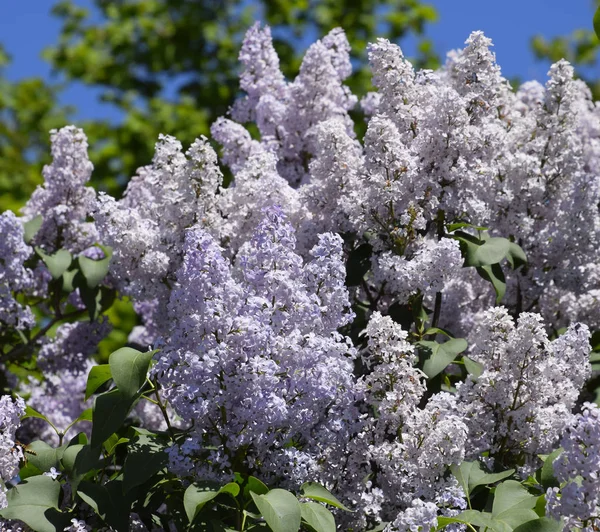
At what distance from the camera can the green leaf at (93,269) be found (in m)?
4.79

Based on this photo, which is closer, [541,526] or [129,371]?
[541,526]

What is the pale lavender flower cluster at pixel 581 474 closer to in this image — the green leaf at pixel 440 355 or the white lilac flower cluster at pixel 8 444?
the green leaf at pixel 440 355

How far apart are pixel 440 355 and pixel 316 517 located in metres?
0.96

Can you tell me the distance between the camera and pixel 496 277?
4.11 metres

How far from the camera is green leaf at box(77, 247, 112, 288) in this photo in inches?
189

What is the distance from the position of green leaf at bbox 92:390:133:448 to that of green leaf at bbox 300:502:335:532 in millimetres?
641

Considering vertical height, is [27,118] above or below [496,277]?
above

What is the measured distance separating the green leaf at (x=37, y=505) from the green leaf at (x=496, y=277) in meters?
1.87

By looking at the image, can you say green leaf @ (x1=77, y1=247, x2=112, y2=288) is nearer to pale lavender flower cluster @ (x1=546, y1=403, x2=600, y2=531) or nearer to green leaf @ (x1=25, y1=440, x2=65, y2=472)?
green leaf @ (x1=25, y1=440, x2=65, y2=472)

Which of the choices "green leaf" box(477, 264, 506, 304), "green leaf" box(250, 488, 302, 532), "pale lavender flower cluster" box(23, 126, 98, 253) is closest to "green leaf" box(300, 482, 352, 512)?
"green leaf" box(250, 488, 302, 532)

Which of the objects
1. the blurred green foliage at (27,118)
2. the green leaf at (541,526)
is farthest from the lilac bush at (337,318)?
the blurred green foliage at (27,118)

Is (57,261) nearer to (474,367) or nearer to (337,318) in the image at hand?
(337,318)

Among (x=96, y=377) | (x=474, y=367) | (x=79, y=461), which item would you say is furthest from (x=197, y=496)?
(x=474, y=367)

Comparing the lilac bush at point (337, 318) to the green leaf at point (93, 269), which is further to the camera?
the green leaf at point (93, 269)
